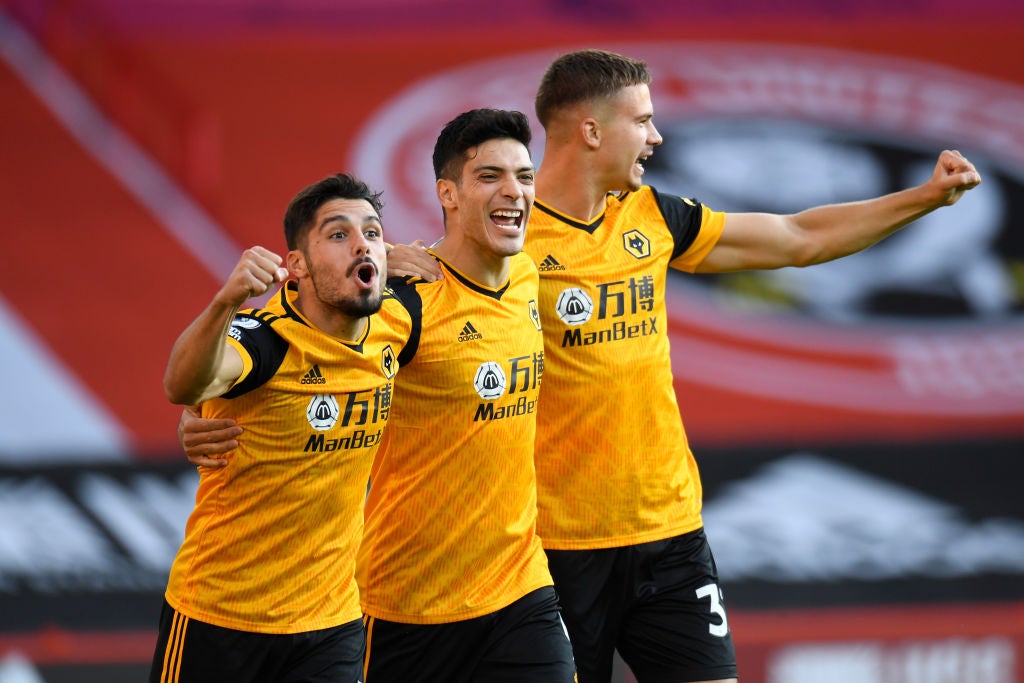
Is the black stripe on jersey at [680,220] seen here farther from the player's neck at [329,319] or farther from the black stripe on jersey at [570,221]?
the player's neck at [329,319]

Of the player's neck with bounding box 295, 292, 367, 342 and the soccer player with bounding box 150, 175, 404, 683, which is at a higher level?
the player's neck with bounding box 295, 292, 367, 342

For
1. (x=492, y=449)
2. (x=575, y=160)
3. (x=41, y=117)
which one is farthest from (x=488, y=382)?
(x=41, y=117)

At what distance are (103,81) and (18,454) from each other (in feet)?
11.9

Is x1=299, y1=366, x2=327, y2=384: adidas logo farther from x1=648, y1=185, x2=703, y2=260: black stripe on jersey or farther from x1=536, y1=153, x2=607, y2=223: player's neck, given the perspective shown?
x1=648, y1=185, x2=703, y2=260: black stripe on jersey

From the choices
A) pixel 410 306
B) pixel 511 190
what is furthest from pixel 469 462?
pixel 511 190

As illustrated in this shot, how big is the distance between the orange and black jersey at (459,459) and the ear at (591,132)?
0.75 metres

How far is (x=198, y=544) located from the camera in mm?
5055

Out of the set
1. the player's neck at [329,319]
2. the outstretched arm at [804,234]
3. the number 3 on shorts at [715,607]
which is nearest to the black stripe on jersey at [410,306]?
the player's neck at [329,319]

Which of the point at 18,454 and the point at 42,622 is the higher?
the point at 18,454

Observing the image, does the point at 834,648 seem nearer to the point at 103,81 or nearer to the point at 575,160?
the point at 575,160

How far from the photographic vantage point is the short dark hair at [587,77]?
19.2 feet

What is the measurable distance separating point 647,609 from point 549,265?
1.37 metres

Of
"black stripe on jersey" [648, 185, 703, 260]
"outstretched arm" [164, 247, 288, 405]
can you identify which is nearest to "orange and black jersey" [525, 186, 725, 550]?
"black stripe on jersey" [648, 185, 703, 260]

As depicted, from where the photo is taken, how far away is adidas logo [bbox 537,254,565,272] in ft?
18.8
